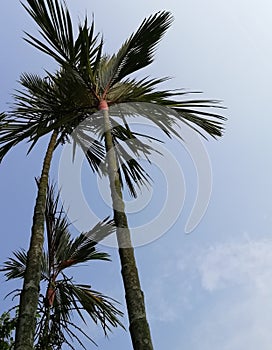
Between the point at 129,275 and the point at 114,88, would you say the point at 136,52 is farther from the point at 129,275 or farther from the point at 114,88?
the point at 129,275

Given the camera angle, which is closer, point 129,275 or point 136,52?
point 129,275

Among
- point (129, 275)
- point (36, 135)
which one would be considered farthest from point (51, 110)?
point (129, 275)

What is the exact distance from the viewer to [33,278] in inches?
197

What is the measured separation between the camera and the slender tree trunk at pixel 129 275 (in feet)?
12.1

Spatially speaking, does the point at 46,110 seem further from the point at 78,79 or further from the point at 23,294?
the point at 23,294

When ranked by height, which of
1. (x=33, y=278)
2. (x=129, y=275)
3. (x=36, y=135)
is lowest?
(x=129, y=275)

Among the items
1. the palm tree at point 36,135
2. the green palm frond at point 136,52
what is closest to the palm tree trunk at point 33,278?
the palm tree at point 36,135

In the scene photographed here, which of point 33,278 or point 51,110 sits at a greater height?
point 51,110

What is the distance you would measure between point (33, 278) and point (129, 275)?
1306mm

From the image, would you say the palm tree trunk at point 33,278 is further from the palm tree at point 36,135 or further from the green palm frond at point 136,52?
the green palm frond at point 136,52

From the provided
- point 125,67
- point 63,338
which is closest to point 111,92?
point 125,67

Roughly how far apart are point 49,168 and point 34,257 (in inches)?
59.3

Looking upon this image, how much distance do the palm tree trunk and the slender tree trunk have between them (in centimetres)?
107

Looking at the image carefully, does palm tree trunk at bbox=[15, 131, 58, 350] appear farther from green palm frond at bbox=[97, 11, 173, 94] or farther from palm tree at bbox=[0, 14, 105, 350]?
green palm frond at bbox=[97, 11, 173, 94]
